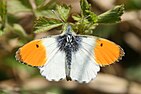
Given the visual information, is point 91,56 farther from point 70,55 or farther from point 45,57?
point 45,57

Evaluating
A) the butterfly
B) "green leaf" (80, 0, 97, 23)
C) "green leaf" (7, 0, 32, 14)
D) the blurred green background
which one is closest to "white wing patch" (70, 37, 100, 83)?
the butterfly

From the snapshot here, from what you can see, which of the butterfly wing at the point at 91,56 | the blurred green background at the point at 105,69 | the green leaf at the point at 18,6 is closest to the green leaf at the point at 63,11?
the butterfly wing at the point at 91,56

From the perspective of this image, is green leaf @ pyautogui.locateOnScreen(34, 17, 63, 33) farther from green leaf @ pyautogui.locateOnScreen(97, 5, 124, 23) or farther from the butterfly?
green leaf @ pyautogui.locateOnScreen(97, 5, 124, 23)

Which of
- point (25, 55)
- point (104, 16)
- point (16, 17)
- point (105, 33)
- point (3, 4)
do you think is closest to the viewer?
point (25, 55)

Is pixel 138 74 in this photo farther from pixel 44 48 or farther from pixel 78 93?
pixel 44 48

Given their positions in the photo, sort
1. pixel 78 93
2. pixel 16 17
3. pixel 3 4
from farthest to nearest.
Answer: pixel 78 93, pixel 16 17, pixel 3 4

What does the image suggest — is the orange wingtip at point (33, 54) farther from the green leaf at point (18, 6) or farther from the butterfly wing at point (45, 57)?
the green leaf at point (18, 6)

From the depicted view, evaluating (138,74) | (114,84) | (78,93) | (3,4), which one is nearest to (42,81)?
(78,93)

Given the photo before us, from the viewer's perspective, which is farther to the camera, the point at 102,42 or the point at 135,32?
the point at 135,32
